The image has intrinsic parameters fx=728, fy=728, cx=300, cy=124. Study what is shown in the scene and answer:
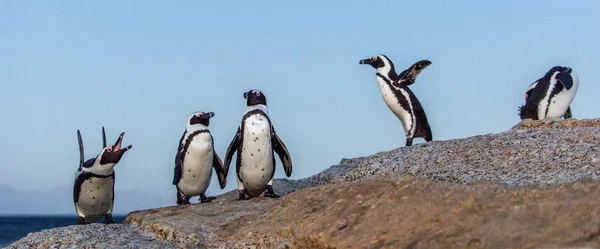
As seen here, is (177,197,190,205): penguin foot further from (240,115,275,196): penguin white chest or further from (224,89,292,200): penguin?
(240,115,275,196): penguin white chest

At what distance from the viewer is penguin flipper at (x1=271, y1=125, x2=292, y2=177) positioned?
6.97 meters

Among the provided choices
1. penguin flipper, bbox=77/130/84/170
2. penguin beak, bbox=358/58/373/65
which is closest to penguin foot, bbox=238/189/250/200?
penguin flipper, bbox=77/130/84/170

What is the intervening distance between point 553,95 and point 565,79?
269 mm

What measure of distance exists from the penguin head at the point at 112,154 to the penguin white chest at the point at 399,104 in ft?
12.6

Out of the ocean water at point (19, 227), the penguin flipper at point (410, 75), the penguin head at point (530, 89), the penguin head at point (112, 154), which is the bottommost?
the ocean water at point (19, 227)

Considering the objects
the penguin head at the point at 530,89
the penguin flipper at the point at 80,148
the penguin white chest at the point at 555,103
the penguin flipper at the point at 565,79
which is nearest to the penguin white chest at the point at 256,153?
the penguin flipper at the point at 80,148

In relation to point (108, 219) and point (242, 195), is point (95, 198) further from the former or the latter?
point (242, 195)

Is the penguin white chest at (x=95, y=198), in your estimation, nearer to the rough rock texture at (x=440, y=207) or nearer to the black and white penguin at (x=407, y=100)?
the rough rock texture at (x=440, y=207)

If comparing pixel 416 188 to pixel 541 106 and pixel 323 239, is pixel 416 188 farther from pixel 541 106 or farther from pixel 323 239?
pixel 541 106

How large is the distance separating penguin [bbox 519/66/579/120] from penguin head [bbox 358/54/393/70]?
2253 millimetres

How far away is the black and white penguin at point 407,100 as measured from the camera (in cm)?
927

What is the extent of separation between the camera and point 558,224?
3.62 m

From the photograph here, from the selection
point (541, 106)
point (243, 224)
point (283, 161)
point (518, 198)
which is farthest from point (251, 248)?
point (541, 106)

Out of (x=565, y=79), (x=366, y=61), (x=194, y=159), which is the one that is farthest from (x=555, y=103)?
(x=194, y=159)
